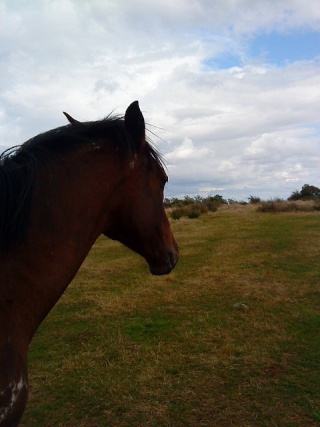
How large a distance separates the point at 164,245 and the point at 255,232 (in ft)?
45.3

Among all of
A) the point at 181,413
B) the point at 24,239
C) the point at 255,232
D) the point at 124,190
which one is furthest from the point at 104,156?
the point at 255,232

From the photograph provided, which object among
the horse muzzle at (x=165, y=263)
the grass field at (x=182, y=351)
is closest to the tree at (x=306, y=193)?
the grass field at (x=182, y=351)

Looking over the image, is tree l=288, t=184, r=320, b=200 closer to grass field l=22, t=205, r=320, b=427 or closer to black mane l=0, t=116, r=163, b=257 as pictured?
grass field l=22, t=205, r=320, b=427

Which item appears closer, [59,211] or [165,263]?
[59,211]

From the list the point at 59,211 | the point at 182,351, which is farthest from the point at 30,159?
the point at 182,351

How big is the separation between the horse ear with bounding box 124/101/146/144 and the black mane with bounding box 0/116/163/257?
4 cm

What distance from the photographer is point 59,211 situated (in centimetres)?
184

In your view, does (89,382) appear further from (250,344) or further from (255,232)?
(255,232)

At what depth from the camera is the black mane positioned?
1.68 m

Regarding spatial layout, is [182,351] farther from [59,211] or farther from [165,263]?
[59,211]

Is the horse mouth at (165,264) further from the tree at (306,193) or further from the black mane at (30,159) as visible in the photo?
the tree at (306,193)

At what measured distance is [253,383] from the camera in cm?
405

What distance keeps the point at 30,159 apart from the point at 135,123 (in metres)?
0.60

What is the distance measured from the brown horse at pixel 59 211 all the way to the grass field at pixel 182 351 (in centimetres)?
212
